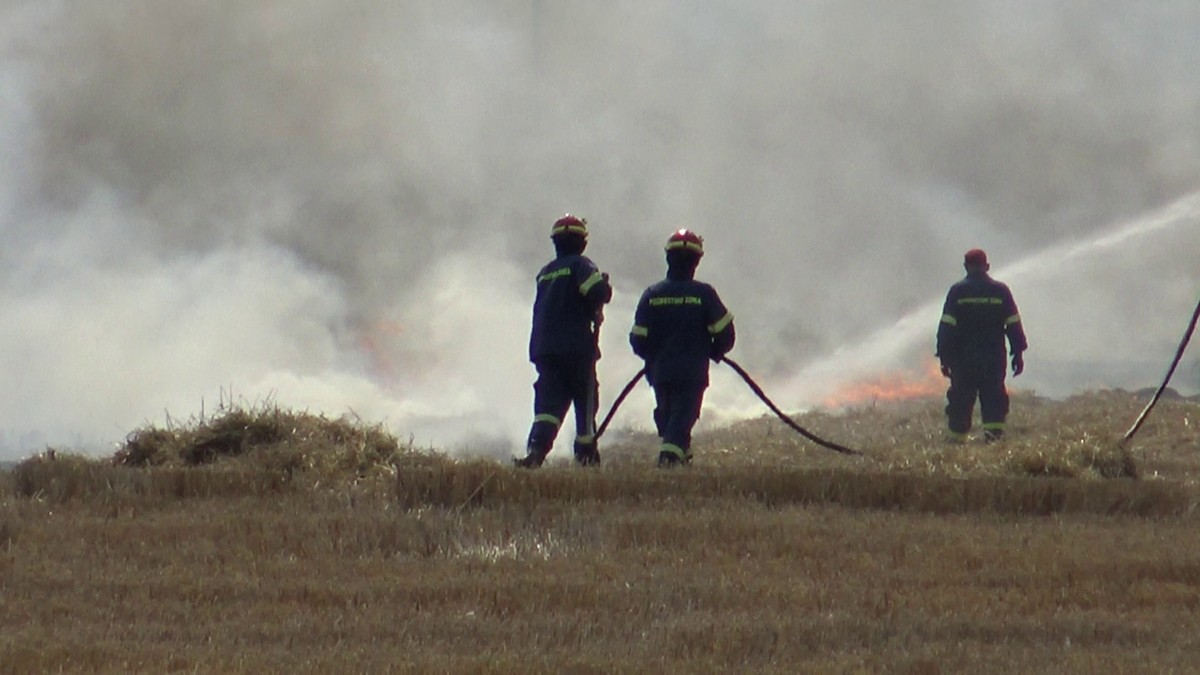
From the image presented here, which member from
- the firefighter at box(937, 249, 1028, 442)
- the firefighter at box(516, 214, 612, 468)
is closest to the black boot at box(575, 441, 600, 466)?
the firefighter at box(516, 214, 612, 468)

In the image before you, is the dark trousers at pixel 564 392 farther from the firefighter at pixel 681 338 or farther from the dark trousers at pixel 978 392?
the dark trousers at pixel 978 392

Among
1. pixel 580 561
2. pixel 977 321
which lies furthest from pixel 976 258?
pixel 580 561

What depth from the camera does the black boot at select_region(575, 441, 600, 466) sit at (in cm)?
1245

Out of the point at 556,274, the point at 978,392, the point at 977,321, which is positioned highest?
the point at 977,321

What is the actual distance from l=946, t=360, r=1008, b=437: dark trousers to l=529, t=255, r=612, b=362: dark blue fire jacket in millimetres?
5009

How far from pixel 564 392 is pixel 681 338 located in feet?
3.26

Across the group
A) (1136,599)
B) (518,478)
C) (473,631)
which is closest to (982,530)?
(1136,599)

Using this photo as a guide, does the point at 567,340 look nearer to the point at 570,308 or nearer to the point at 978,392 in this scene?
the point at 570,308

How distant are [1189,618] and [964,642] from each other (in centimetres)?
120

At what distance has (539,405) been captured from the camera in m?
12.9

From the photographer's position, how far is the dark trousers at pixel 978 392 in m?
16.4

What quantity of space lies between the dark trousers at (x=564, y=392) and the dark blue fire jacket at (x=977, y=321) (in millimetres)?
4935

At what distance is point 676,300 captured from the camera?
41.8 feet

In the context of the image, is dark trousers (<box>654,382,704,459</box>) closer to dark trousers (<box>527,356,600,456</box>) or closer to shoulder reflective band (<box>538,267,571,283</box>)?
dark trousers (<box>527,356,600,456</box>)
